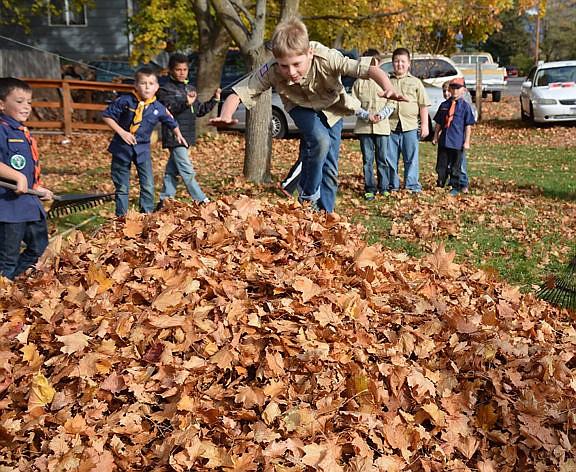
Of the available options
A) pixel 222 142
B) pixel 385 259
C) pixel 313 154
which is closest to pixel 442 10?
pixel 222 142

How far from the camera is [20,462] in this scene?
2436 millimetres

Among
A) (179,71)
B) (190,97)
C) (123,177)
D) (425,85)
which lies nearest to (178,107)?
(190,97)

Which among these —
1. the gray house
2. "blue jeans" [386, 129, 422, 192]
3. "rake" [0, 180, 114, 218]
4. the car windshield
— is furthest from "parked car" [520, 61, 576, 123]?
the gray house

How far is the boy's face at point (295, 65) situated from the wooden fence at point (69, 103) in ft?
33.2

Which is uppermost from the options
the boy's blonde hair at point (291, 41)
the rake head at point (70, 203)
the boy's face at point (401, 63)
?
the boy's face at point (401, 63)

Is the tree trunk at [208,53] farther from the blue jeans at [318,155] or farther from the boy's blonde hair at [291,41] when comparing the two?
the boy's blonde hair at [291,41]

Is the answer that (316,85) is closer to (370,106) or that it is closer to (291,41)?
(291,41)

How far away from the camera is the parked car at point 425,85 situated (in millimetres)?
14648

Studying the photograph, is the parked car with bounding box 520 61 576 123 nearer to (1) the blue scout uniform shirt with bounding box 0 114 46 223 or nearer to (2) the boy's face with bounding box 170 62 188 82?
(2) the boy's face with bounding box 170 62 188 82

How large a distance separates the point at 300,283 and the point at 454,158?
622cm

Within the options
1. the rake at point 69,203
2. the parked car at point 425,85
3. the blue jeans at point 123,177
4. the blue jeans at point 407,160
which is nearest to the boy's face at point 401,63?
the blue jeans at point 407,160

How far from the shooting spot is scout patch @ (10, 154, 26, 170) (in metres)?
4.59

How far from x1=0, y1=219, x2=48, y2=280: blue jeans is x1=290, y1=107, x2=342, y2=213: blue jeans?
7.32ft

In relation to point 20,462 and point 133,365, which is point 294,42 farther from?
point 20,462
